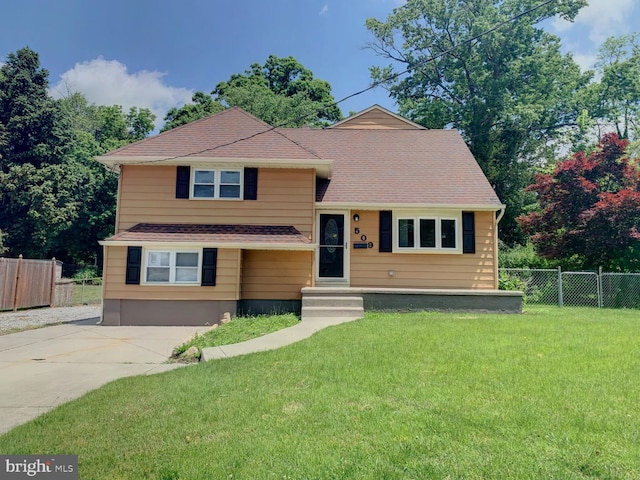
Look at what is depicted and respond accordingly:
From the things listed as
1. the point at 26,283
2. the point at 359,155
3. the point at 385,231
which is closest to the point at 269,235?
the point at 385,231

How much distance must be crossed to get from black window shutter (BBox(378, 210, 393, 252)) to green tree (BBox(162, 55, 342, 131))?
528 inches

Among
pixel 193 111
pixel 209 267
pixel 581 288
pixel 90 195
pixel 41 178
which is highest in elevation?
pixel 193 111

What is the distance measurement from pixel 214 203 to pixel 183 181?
1048 millimetres

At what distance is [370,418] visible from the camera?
10.8 ft

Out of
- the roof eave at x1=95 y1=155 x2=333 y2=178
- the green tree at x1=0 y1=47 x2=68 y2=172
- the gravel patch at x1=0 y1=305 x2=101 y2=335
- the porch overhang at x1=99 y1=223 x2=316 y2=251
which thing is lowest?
the gravel patch at x1=0 y1=305 x2=101 y2=335

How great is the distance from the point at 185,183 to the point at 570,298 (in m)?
12.6

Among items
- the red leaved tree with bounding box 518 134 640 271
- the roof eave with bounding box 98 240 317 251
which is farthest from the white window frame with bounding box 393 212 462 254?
the red leaved tree with bounding box 518 134 640 271

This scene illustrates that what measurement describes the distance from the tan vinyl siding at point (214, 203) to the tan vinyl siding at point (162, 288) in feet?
4.05

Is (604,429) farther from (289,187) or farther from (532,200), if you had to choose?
(532,200)

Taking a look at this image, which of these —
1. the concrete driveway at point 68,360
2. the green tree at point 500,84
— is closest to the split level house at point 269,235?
the concrete driveway at point 68,360

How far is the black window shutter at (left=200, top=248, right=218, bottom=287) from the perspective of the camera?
32.9ft

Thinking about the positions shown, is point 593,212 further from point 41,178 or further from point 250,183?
point 41,178

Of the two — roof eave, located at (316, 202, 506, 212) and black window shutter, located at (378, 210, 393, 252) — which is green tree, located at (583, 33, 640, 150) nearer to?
roof eave, located at (316, 202, 506, 212)

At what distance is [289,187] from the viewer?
35.9 feet
